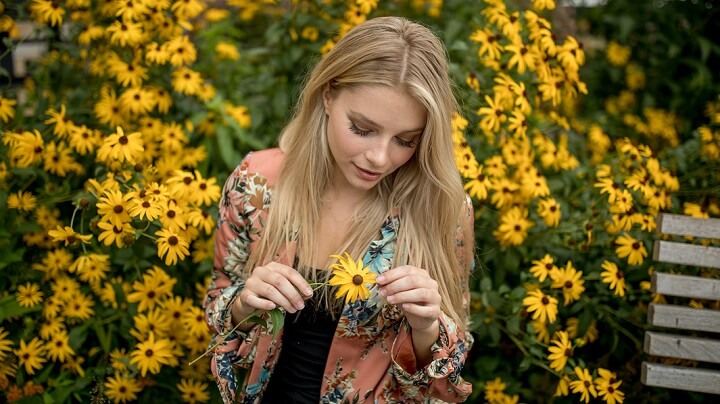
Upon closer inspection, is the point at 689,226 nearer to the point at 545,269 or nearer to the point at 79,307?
the point at 545,269

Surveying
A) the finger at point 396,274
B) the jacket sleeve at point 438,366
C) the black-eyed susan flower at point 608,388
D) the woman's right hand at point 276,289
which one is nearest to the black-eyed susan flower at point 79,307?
the woman's right hand at point 276,289

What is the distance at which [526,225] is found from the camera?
2.04 m

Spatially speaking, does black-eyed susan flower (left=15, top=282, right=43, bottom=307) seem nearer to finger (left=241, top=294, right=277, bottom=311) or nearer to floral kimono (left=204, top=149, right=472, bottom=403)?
floral kimono (left=204, top=149, right=472, bottom=403)

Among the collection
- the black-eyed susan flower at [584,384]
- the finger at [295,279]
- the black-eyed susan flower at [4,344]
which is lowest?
the black-eyed susan flower at [4,344]

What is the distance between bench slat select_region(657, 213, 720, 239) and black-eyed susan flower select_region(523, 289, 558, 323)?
35cm

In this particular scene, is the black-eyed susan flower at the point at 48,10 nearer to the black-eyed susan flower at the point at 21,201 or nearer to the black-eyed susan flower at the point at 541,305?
the black-eyed susan flower at the point at 21,201

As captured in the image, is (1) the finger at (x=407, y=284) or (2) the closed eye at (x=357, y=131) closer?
(1) the finger at (x=407, y=284)

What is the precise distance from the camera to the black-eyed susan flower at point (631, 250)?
1940mm

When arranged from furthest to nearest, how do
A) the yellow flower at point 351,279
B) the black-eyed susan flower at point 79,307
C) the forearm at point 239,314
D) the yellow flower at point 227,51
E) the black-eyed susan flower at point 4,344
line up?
the yellow flower at point 227,51 → the black-eyed susan flower at point 79,307 → the black-eyed susan flower at point 4,344 → the forearm at point 239,314 → the yellow flower at point 351,279

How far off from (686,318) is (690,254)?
0.55ft

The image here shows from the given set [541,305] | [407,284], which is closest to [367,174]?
[407,284]

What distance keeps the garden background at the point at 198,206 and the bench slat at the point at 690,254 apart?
0.10 m

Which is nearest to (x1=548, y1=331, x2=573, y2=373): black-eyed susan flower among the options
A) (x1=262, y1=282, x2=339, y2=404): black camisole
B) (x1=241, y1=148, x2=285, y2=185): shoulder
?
(x1=262, y1=282, x2=339, y2=404): black camisole

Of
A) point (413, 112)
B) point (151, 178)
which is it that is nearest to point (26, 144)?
point (151, 178)
